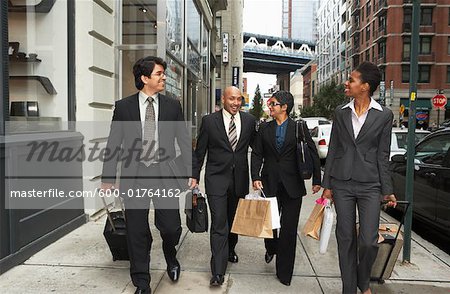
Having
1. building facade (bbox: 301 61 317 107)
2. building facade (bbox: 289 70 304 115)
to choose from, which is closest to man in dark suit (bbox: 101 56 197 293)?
building facade (bbox: 301 61 317 107)

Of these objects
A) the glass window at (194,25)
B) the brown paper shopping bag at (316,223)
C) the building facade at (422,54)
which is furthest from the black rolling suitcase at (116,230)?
the building facade at (422,54)

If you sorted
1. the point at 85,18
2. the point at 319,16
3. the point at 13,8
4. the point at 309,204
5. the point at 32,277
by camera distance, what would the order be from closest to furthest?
the point at 32,277 → the point at 13,8 → the point at 85,18 → the point at 309,204 → the point at 319,16

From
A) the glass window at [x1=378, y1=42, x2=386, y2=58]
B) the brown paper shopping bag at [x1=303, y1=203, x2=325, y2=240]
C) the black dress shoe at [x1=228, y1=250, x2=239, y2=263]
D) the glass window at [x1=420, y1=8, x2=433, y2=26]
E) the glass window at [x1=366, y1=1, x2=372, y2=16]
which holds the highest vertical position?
the glass window at [x1=366, y1=1, x2=372, y2=16]

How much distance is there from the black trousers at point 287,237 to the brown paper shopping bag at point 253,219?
0.38m

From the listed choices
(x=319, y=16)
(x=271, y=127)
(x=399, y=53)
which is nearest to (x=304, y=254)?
(x=271, y=127)

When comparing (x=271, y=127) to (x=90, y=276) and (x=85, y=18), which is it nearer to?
(x=90, y=276)

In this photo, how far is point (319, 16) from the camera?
112 m

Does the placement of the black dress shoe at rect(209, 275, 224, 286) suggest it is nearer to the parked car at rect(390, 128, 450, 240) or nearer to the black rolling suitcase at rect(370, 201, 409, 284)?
the black rolling suitcase at rect(370, 201, 409, 284)

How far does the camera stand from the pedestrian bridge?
396ft

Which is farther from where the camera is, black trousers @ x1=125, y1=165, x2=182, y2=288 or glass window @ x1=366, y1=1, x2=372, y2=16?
glass window @ x1=366, y1=1, x2=372, y2=16

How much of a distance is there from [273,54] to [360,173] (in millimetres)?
124891

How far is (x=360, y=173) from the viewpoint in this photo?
3.49 meters

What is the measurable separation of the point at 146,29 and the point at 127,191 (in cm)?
642

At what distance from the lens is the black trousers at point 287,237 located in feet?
13.6
